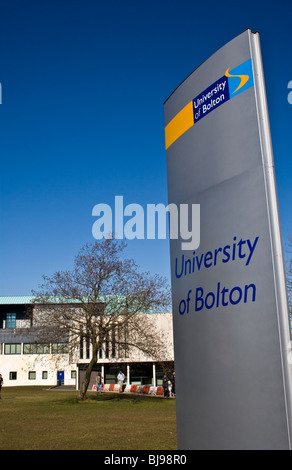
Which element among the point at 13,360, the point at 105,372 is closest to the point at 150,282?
the point at 105,372

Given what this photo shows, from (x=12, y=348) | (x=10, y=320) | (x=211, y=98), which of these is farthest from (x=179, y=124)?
(x=10, y=320)

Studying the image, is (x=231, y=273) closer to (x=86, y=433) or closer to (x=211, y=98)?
(x=211, y=98)

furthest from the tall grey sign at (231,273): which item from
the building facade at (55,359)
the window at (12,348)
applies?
the window at (12,348)

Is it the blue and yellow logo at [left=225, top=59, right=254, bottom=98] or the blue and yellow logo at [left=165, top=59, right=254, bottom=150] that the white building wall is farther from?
the blue and yellow logo at [left=225, top=59, right=254, bottom=98]

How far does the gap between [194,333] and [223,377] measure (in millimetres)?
544

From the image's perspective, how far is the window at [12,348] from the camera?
65.1 m

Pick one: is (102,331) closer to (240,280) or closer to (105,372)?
(105,372)

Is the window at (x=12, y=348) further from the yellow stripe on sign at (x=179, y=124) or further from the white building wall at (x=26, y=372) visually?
the yellow stripe on sign at (x=179, y=124)

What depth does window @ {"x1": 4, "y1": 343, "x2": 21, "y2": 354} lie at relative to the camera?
214 ft

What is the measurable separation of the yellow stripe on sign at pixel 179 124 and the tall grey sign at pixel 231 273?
2cm

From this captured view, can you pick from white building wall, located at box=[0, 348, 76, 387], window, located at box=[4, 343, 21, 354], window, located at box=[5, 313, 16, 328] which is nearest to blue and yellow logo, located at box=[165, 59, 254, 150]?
white building wall, located at box=[0, 348, 76, 387]

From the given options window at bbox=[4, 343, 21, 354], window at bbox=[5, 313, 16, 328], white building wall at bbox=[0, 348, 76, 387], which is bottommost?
white building wall at bbox=[0, 348, 76, 387]

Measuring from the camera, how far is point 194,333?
445 centimetres

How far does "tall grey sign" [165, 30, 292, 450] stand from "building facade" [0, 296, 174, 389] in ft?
83.6
